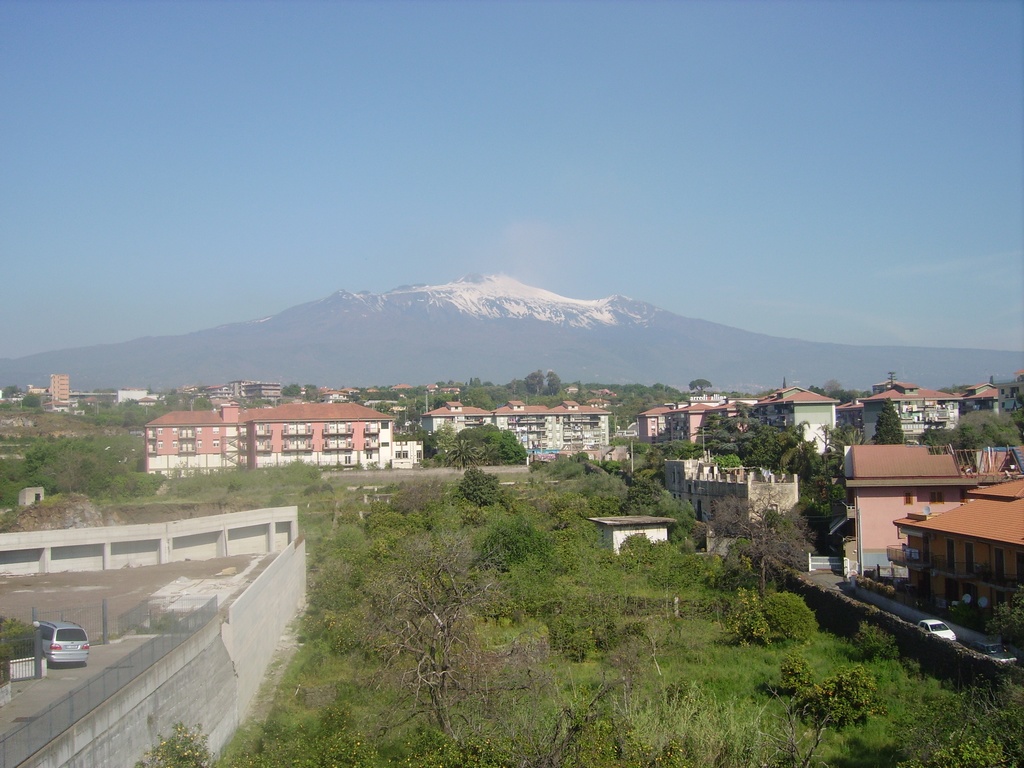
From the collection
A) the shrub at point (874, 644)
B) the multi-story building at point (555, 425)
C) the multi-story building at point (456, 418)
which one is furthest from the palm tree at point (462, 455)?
the shrub at point (874, 644)

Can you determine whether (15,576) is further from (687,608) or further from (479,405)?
(479,405)

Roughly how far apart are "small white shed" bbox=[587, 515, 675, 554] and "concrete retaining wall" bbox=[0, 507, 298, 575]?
1135 centimetres

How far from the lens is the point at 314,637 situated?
22.4m

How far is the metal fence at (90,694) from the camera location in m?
8.63

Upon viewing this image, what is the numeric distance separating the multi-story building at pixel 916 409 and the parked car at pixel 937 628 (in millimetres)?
35893

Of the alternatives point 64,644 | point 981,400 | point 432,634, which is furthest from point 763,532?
point 981,400

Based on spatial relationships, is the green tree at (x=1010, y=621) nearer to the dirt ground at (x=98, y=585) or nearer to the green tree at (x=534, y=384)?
the dirt ground at (x=98, y=585)

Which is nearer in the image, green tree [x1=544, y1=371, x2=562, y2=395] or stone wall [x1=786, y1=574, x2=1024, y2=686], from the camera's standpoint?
stone wall [x1=786, y1=574, x2=1024, y2=686]

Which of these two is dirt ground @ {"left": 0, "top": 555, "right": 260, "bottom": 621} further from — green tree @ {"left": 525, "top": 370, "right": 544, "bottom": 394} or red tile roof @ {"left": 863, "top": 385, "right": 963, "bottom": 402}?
green tree @ {"left": 525, "top": 370, "right": 544, "bottom": 394}

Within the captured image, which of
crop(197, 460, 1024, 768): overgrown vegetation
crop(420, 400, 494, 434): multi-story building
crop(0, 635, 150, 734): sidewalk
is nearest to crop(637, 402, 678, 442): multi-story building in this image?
crop(420, 400, 494, 434): multi-story building

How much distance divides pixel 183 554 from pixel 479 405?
65746 millimetres

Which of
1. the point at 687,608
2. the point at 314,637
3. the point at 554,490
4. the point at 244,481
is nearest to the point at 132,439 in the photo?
the point at 244,481

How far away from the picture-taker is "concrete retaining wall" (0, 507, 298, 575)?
2527 cm

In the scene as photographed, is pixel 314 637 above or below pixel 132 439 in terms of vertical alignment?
below
